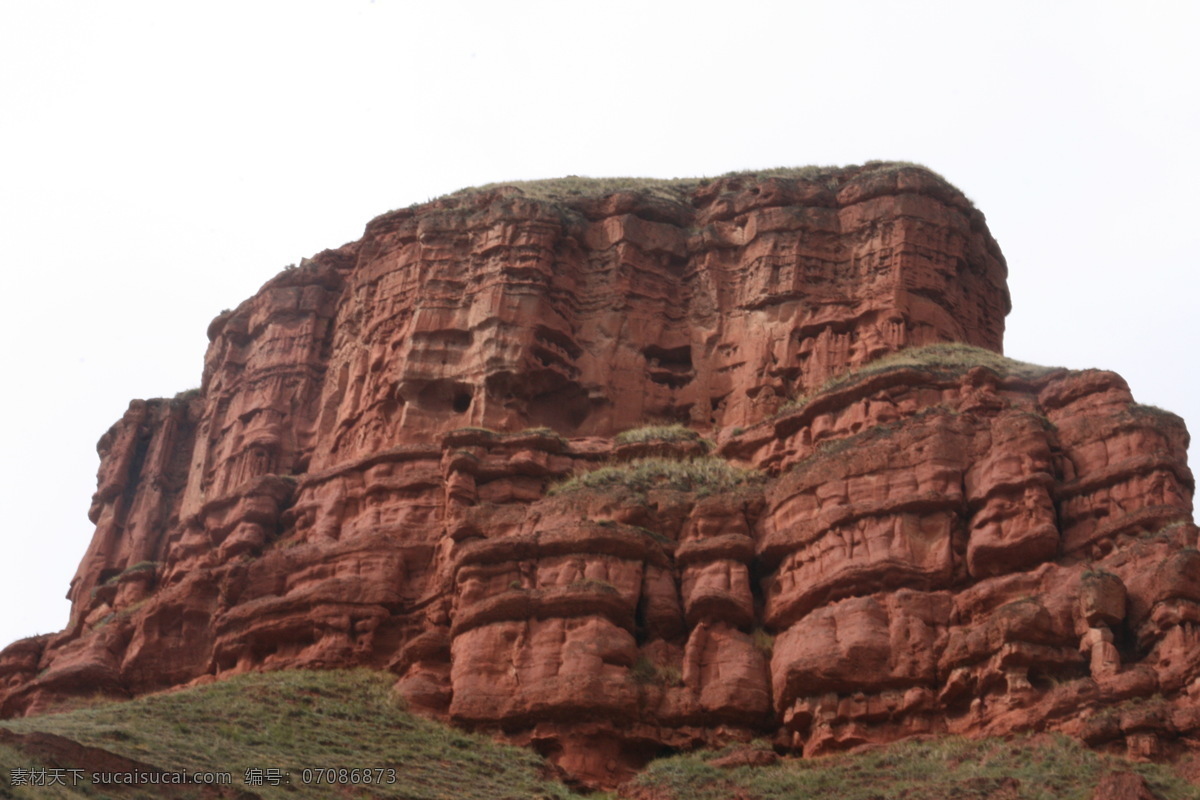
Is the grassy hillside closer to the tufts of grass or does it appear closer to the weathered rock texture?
the weathered rock texture

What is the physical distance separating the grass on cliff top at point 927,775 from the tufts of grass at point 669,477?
10184 mm

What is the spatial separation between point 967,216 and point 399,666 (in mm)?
26045

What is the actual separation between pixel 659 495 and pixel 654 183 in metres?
20.6

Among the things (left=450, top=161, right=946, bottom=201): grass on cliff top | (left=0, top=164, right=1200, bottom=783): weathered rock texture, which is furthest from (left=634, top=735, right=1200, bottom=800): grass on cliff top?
(left=450, top=161, right=946, bottom=201): grass on cliff top

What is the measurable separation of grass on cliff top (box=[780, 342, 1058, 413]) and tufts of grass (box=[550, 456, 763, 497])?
9.36 feet

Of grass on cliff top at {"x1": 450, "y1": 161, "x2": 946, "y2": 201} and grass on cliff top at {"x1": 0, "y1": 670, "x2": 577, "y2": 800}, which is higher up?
grass on cliff top at {"x1": 450, "y1": 161, "x2": 946, "y2": 201}

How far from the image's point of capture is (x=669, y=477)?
55438 millimetres

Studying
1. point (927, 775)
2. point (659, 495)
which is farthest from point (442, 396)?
point (927, 775)

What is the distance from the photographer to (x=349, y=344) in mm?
68000

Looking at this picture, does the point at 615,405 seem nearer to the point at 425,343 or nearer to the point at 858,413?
the point at 425,343

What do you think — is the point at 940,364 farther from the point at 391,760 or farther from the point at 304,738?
the point at 304,738

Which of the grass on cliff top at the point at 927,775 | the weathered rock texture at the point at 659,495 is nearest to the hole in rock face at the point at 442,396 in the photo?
the weathered rock texture at the point at 659,495

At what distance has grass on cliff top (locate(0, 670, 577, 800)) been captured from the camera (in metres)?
40.8

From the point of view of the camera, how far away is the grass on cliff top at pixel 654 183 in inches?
2638
